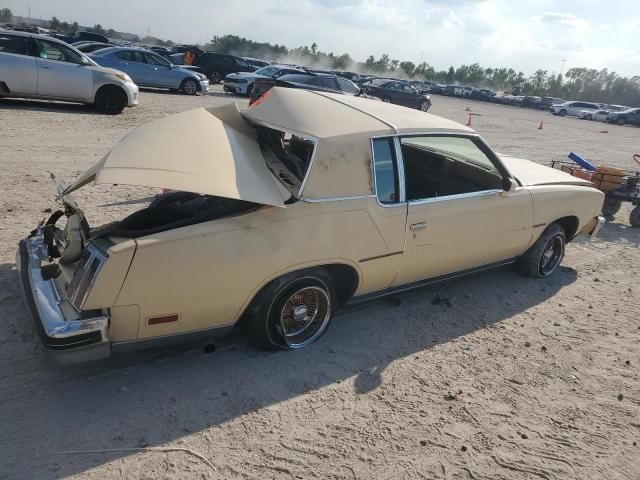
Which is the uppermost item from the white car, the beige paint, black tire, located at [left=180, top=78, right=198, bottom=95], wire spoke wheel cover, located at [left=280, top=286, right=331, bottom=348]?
the white car

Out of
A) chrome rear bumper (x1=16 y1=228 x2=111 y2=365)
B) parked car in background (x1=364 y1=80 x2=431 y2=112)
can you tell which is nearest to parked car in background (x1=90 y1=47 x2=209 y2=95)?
parked car in background (x1=364 y1=80 x2=431 y2=112)

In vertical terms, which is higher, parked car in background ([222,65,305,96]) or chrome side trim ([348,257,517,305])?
parked car in background ([222,65,305,96])

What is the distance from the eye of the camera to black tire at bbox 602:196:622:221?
7898 millimetres

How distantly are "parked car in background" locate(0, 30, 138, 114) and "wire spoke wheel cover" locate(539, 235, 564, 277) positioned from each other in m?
10.0

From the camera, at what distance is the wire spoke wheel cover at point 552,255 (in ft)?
17.3

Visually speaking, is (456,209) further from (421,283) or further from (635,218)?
(635,218)

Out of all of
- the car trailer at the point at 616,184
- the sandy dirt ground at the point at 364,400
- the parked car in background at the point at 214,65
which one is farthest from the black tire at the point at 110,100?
the parked car in background at the point at 214,65

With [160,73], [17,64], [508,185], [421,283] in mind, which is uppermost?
[160,73]

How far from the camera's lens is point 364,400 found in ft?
10.6

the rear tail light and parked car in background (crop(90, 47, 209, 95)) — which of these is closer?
the rear tail light

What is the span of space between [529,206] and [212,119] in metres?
2.99

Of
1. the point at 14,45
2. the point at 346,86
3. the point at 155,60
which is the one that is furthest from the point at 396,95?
the point at 14,45

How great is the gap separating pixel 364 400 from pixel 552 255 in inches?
127

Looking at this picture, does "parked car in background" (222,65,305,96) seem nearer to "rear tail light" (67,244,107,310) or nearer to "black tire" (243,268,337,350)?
"black tire" (243,268,337,350)
